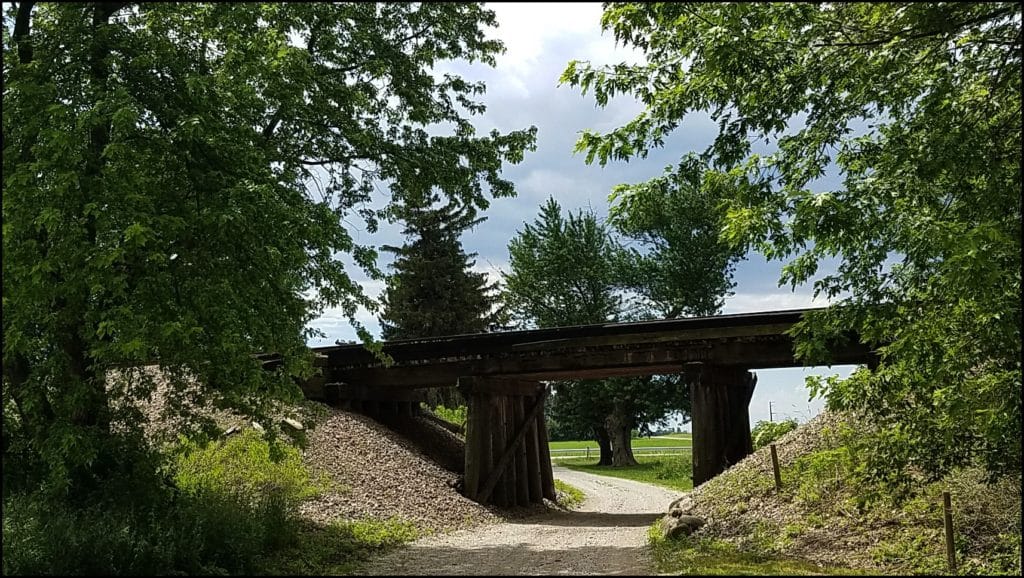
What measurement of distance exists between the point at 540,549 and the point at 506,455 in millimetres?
6571

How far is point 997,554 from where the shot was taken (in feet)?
31.2

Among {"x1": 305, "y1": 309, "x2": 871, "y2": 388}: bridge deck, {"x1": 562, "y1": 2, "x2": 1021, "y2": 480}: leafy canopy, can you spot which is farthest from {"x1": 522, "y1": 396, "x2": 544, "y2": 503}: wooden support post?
{"x1": 562, "y1": 2, "x2": 1021, "y2": 480}: leafy canopy

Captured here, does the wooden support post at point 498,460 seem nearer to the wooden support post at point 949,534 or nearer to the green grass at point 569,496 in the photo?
the green grass at point 569,496

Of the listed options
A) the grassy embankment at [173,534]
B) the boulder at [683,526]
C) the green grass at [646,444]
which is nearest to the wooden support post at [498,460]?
the grassy embankment at [173,534]

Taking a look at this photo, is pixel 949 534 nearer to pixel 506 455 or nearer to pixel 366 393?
pixel 506 455

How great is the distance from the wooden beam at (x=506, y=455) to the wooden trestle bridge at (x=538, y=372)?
0.03 metres

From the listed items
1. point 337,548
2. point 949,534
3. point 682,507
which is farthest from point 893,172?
point 337,548

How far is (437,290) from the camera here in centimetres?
4025

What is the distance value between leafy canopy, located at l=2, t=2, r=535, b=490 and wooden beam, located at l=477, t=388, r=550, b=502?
24.9 ft

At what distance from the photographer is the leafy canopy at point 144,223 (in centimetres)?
892

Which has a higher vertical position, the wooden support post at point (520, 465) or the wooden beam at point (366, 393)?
the wooden beam at point (366, 393)

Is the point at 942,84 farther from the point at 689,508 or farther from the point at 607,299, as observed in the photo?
the point at 607,299

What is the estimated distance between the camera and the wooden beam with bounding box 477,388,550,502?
18.2m

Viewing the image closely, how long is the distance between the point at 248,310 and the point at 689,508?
26.0 ft
